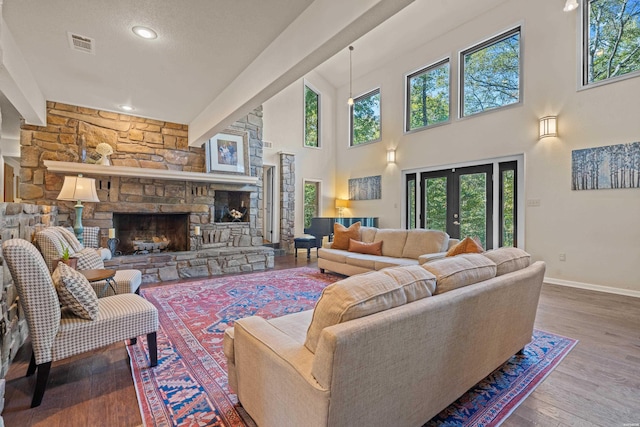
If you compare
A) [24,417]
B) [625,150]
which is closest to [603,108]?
[625,150]

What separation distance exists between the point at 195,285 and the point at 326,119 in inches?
234

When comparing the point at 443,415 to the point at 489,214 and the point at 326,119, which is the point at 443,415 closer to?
the point at 489,214

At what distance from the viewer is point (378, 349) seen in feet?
3.57

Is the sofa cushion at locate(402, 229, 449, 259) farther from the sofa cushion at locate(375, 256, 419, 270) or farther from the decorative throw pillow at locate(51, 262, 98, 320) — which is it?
the decorative throw pillow at locate(51, 262, 98, 320)

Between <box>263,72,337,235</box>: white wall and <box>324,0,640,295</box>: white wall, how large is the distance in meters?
3.05

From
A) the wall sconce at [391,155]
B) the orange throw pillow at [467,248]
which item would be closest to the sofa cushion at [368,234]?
the orange throw pillow at [467,248]

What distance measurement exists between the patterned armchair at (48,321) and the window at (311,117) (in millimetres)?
6721

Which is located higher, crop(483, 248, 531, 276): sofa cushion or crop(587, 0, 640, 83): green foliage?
crop(587, 0, 640, 83): green foliage

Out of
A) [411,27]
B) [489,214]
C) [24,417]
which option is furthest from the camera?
[411,27]

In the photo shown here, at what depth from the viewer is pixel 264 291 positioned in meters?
3.89

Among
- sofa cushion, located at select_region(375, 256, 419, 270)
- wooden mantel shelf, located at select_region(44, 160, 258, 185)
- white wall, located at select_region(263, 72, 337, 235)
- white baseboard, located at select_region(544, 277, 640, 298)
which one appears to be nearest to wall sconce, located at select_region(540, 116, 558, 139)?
white baseboard, located at select_region(544, 277, 640, 298)

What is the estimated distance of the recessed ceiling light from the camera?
2535mm

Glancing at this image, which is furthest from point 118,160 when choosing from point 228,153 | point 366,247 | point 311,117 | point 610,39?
point 610,39

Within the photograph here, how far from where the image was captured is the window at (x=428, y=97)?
19.9 ft
